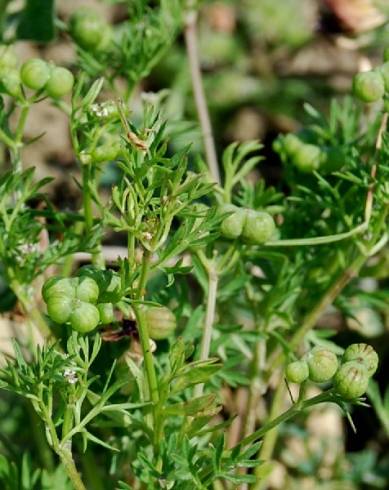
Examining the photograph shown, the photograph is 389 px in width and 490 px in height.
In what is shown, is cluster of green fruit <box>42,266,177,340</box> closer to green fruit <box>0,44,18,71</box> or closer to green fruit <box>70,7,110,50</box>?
green fruit <box>0,44,18,71</box>

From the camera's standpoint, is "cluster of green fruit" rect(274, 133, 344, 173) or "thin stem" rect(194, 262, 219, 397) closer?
"thin stem" rect(194, 262, 219, 397)

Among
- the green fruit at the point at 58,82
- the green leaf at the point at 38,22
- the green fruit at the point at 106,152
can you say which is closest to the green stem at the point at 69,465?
the green fruit at the point at 106,152

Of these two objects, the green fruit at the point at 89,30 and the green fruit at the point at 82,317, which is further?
the green fruit at the point at 89,30

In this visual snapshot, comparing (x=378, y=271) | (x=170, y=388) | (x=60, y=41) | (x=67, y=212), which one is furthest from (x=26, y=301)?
(x=60, y=41)

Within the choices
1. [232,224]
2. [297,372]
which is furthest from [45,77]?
[297,372]

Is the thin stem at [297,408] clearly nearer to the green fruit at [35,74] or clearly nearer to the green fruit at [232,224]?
the green fruit at [232,224]

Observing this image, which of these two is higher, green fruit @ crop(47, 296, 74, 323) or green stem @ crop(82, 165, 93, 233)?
green fruit @ crop(47, 296, 74, 323)

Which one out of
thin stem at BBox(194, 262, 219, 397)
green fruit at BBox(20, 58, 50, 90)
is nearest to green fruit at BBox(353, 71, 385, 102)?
thin stem at BBox(194, 262, 219, 397)

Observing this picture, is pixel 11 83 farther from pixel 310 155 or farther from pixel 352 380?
pixel 352 380
